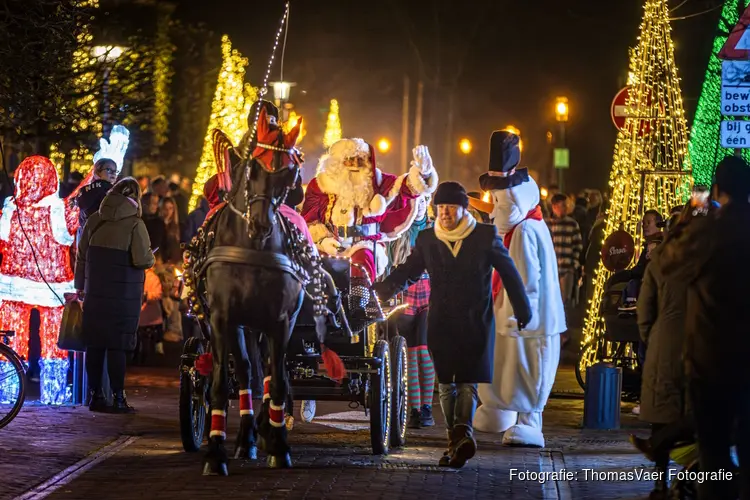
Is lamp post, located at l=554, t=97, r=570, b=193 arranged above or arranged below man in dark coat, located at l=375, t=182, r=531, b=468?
above

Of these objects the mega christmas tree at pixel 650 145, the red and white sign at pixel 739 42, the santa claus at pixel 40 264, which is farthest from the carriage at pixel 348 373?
A: the mega christmas tree at pixel 650 145

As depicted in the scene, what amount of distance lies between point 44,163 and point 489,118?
186 ft

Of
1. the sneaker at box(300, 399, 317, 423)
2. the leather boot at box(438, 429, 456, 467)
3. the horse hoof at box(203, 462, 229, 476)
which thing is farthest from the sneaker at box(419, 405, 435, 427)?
the horse hoof at box(203, 462, 229, 476)

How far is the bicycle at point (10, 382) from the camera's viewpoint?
14008 millimetres

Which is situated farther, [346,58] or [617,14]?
[346,58]

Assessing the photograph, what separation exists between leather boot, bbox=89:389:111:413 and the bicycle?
0.93m

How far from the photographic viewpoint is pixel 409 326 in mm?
15398

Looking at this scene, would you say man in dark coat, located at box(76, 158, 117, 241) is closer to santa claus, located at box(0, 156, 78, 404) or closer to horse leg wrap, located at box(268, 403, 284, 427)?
santa claus, located at box(0, 156, 78, 404)

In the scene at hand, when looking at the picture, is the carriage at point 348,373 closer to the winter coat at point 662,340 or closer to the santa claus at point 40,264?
the winter coat at point 662,340

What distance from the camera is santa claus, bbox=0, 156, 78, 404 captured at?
16.0m

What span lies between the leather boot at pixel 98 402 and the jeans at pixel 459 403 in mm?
4479

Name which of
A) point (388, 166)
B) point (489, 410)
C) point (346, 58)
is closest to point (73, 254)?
point (489, 410)

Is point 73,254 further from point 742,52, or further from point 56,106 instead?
point 742,52

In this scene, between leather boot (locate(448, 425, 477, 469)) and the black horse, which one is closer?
the black horse
